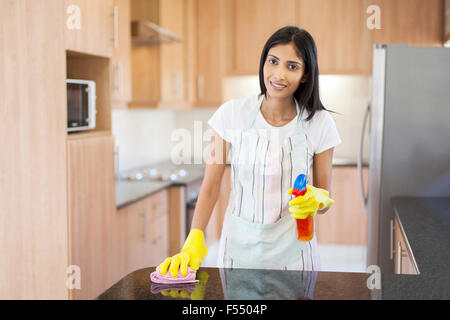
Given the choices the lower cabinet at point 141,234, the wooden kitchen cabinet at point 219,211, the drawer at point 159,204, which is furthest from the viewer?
the wooden kitchen cabinet at point 219,211

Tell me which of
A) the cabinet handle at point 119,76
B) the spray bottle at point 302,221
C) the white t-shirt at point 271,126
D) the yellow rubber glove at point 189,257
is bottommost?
the yellow rubber glove at point 189,257

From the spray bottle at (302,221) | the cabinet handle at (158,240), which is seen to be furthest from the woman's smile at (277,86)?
the cabinet handle at (158,240)

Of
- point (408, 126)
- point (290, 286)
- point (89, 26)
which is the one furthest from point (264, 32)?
point (290, 286)

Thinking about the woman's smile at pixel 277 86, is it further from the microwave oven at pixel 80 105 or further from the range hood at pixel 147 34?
the range hood at pixel 147 34

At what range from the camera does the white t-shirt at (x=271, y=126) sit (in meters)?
1.60

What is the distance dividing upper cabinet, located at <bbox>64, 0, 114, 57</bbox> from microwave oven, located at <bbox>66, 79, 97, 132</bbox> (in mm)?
150

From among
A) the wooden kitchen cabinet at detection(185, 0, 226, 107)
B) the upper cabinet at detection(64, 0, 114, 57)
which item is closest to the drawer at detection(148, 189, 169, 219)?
the upper cabinet at detection(64, 0, 114, 57)

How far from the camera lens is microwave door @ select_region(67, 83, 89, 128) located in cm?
221

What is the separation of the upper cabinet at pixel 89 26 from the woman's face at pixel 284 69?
3.06 ft

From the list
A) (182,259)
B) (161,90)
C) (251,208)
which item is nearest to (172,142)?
(161,90)

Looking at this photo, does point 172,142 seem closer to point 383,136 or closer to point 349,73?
point 349,73

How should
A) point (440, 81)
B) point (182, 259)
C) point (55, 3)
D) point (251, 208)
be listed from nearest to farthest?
point (182, 259), point (251, 208), point (55, 3), point (440, 81)

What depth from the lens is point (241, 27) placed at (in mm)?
4062

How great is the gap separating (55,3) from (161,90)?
152cm
